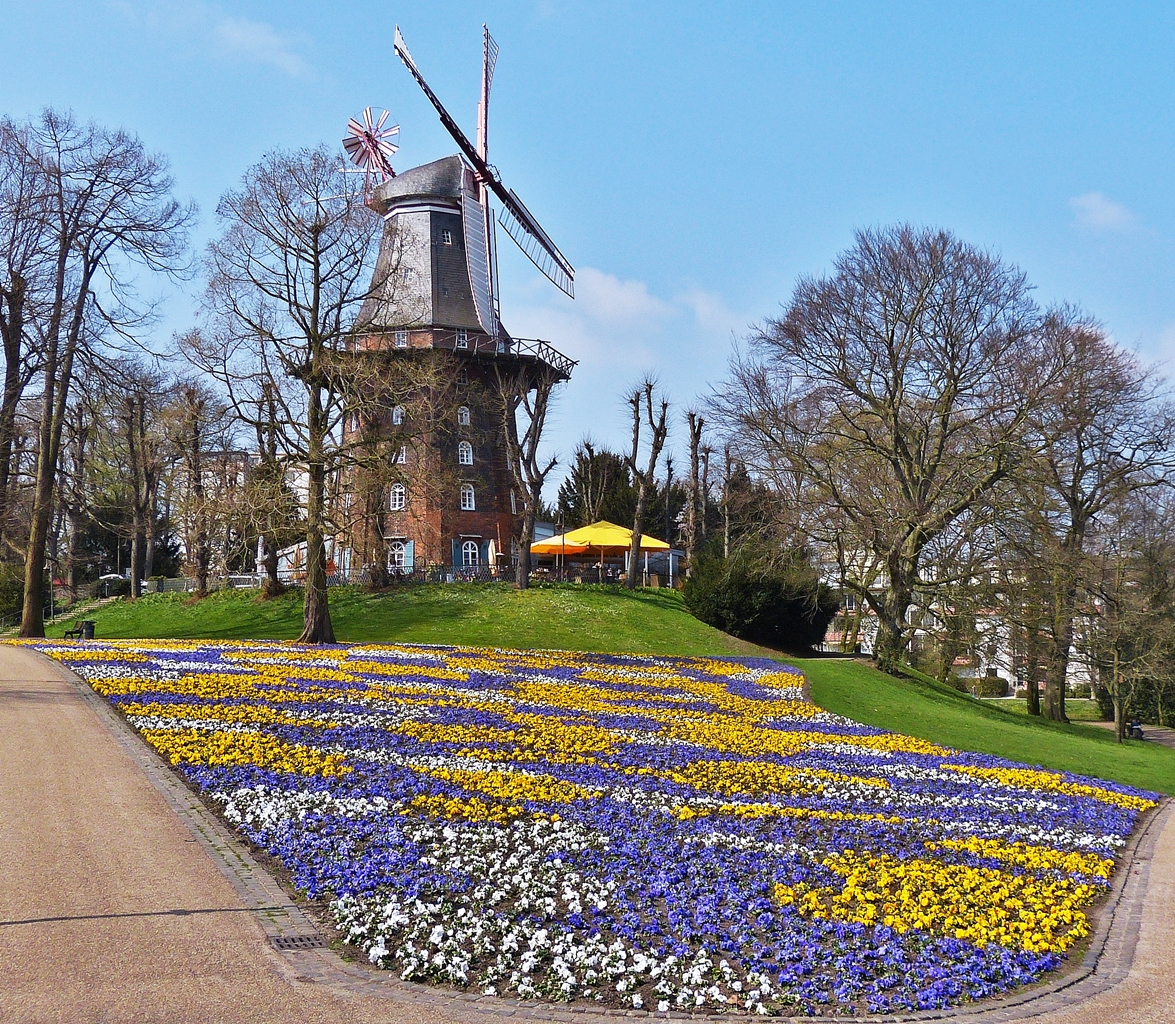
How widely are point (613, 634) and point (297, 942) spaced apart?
33.2m

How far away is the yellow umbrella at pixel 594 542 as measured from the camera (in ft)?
179

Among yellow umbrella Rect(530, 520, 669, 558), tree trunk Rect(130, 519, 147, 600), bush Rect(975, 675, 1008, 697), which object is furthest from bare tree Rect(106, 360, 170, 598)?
bush Rect(975, 675, 1008, 697)

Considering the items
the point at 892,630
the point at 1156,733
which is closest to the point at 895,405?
the point at 892,630

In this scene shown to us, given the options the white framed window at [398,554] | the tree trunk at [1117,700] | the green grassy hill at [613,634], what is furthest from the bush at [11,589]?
the tree trunk at [1117,700]

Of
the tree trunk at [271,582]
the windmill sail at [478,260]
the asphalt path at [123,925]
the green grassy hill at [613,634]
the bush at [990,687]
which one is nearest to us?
the asphalt path at [123,925]

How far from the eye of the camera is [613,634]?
41406 millimetres

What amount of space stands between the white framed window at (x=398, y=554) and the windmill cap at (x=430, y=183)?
18132mm

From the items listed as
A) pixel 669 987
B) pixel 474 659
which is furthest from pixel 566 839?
pixel 474 659

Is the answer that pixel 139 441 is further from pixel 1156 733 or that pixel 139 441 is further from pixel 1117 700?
pixel 1156 733

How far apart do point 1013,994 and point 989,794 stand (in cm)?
845

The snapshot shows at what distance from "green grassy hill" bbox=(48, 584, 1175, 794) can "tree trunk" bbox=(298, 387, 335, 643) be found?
437 centimetres

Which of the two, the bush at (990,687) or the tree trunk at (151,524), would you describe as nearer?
the tree trunk at (151,524)

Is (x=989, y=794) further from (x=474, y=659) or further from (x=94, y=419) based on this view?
(x=94, y=419)

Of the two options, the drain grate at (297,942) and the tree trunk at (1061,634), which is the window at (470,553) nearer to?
the tree trunk at (1061,634)
